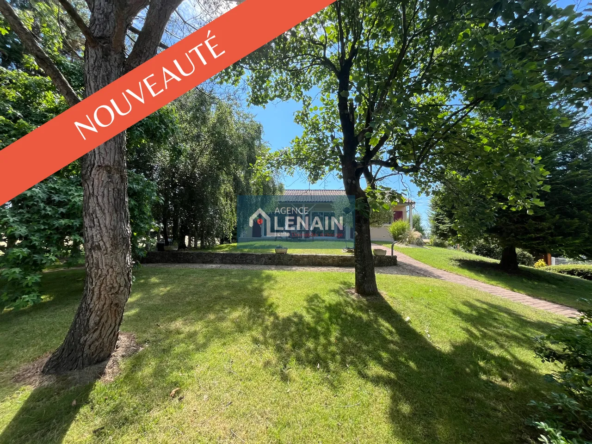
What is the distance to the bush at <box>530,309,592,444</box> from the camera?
60.3 inches

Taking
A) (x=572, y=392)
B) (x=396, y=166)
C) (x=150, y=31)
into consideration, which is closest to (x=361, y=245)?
(x=396, y=166)

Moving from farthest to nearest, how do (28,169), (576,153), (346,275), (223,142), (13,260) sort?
1. (223,142)
2. (576,153)
3. (346,275)
4. (13,260)
5. (28,169)

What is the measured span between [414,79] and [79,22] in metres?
4.78

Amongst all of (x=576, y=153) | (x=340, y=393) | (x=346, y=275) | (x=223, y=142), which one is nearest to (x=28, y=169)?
(x=340, y=393)

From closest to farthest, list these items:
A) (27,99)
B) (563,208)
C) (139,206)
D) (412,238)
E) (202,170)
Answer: (27,99) < (139,206) < (563,208) < (202,170) < (412,238)

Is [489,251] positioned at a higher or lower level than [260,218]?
lower

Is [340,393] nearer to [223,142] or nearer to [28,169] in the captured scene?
[28,169]

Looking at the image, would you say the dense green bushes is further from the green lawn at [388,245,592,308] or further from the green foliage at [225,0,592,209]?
the green foliage at [225,0,592,209]

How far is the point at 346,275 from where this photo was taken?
7.46 m

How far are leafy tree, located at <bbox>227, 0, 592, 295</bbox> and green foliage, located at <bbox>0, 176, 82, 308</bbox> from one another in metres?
4.64

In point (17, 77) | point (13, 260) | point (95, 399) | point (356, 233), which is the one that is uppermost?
point (17, 77)

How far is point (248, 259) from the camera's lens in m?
9.66

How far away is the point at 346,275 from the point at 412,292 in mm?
2173

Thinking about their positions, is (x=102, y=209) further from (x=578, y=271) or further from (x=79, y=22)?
(x=578, y=271)
